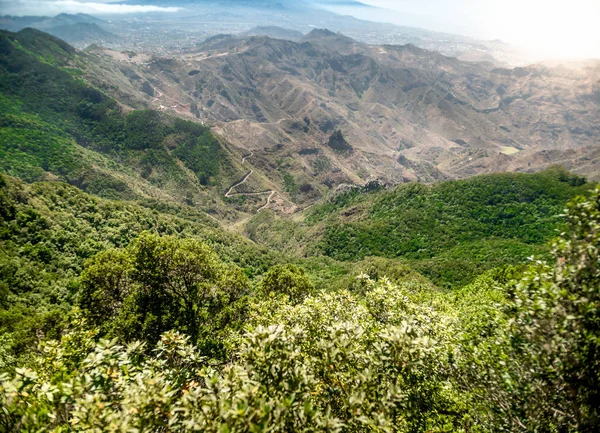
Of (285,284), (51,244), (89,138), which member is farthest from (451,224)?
(89,138)

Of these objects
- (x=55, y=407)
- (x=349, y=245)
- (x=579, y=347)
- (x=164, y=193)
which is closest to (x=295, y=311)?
(x=55, y=407)

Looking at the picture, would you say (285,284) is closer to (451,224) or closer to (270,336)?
(270,336)

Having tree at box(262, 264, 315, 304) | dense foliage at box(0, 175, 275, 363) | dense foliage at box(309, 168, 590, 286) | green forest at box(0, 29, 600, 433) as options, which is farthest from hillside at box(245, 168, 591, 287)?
tree at box(262, 264, 315, 304)

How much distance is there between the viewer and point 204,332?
26.6 m

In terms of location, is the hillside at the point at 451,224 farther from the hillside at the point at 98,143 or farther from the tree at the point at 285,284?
the hillside at the point at 98,143

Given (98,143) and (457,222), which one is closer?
(457,222)

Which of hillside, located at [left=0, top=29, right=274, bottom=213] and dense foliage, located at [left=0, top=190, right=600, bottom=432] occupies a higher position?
dense foliage, located at [left=0, top=190, right=600, bottom=432]

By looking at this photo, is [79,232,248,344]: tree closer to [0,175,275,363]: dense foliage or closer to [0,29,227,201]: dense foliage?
[0,175,275,363]: dense foliage

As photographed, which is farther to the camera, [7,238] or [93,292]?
[7,238]

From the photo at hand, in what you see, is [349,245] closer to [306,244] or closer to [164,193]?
[306,244]

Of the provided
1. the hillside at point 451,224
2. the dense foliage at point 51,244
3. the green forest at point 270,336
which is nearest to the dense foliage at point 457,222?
the hillside at point 451,224

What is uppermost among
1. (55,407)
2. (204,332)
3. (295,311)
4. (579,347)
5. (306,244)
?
(579,347)

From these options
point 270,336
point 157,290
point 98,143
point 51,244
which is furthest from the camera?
point 98,143

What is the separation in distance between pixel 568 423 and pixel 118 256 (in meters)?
30.8
